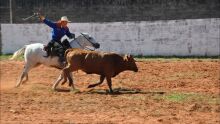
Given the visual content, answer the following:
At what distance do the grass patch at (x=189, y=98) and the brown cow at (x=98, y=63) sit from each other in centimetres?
188

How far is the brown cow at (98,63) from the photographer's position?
15688mm

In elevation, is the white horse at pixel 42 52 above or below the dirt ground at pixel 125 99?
above

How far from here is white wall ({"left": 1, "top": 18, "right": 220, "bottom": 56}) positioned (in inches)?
1104

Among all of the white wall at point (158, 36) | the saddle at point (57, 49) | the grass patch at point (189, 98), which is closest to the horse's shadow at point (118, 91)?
A: the grass patch at point (189, 98)

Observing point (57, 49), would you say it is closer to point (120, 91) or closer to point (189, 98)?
point (120, 91)

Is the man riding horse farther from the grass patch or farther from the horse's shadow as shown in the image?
the grass patch

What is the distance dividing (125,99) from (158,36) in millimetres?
15154

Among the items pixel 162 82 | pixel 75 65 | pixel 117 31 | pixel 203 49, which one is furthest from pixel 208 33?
pixel 75 65

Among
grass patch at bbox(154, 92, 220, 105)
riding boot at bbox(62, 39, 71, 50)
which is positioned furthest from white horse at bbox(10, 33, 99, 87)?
grass patch at bbox(154, 92, 220, 105)

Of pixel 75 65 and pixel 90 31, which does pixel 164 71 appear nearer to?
pixel 75 65

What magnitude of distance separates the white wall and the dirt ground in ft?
22.2

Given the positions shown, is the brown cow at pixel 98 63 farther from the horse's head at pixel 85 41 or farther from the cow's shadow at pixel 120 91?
the horse's head at pixel 85 41

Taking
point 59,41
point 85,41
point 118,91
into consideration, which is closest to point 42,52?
point 59,41

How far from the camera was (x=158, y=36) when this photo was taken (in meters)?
28.8
